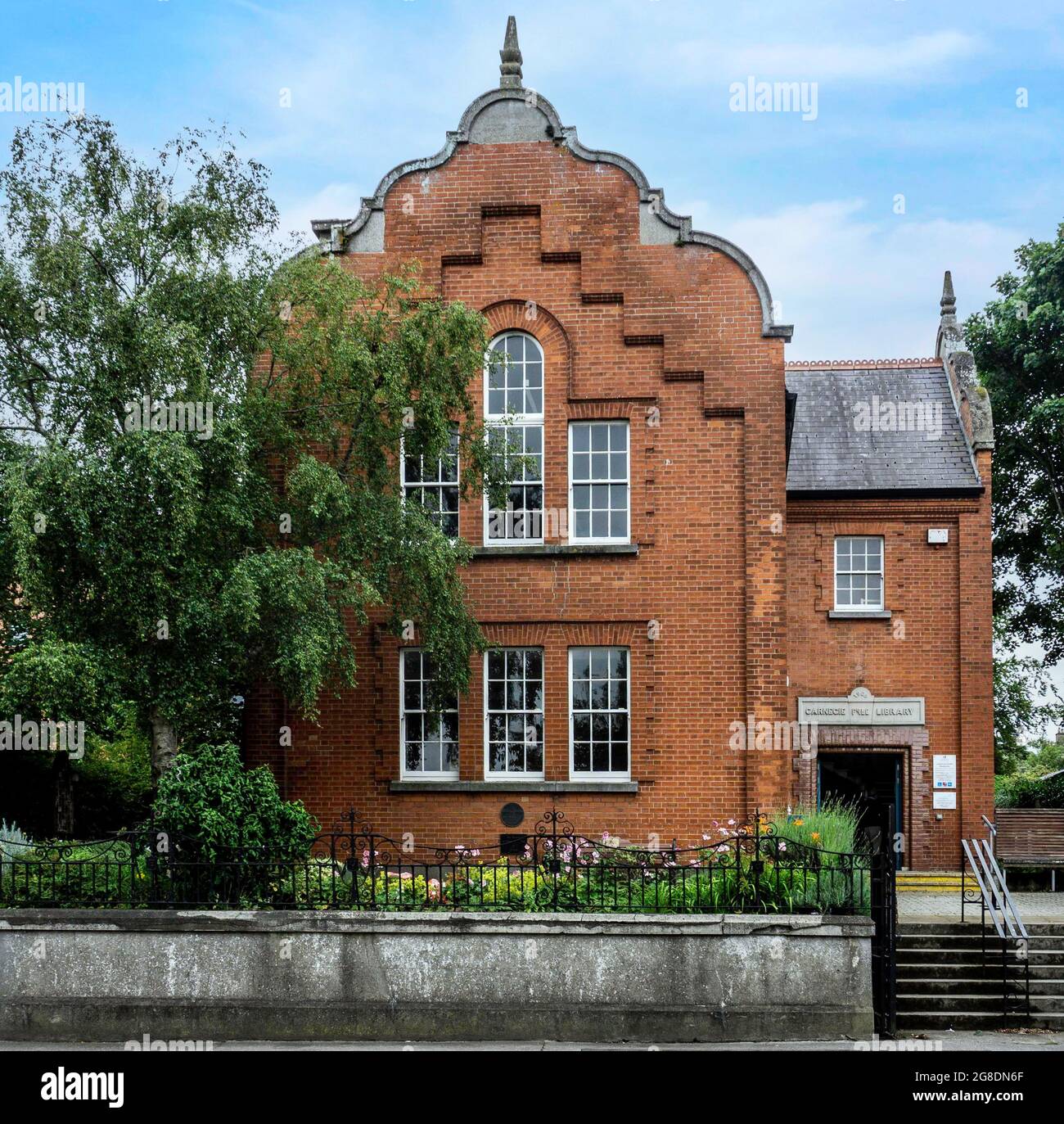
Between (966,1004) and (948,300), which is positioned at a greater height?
(948,300)

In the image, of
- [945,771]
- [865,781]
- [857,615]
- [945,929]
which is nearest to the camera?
[945,929]

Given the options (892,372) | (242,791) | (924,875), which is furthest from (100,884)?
(892,372)

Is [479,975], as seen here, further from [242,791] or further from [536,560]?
[536,560]

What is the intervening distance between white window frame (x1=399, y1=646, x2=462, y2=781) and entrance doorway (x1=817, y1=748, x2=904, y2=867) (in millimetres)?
7546

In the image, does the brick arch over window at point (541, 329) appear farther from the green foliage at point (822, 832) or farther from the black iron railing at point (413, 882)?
the black iron railing at point (413, 882)

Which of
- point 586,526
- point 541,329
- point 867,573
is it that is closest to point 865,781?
point 867,573

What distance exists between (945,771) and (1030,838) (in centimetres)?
259

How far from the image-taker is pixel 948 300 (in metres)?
26.8

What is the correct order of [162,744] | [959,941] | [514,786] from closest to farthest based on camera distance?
[959,941] < [162,744] < [514,786]

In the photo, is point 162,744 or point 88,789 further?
point 88,789

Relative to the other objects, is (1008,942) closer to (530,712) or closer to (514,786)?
(514,786)

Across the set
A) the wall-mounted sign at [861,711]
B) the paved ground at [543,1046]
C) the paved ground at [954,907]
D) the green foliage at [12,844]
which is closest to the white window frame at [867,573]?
the wall-mounted sign at [861,711]

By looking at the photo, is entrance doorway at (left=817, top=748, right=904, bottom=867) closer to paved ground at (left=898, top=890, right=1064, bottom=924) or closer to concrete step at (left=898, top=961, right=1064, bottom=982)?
paved ground at (left=898, top=890, right=1064, bottom=924)

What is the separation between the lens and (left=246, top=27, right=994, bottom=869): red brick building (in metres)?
18.8
